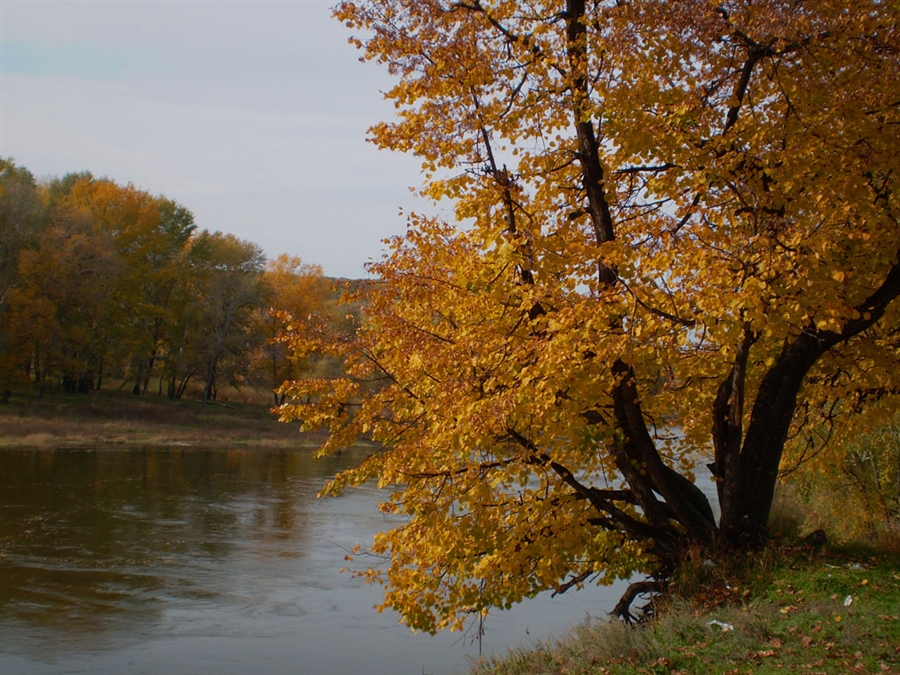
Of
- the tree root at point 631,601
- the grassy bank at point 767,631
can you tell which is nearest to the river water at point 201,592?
the tree root at point 631,601

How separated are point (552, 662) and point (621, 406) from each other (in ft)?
8.51

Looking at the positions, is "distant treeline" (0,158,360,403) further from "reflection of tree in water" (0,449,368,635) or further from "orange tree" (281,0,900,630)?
"orange tree" (281,0,900,630)

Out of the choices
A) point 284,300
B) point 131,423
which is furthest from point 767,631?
point 284,300

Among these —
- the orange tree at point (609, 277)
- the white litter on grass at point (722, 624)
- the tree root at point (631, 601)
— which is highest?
the orange tree at point (609, 277)

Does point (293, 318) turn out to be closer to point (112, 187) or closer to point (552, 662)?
point (552, 662)

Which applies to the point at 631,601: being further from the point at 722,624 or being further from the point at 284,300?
the point at 284,300

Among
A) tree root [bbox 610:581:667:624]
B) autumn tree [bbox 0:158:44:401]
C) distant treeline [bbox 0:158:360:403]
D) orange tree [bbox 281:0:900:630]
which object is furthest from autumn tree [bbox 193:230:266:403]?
tree root [bbox 610:581:667:624]

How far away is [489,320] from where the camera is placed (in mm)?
8531

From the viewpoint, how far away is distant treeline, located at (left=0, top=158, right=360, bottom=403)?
1768 inches

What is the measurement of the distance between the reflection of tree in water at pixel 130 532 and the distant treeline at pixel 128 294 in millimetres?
10369

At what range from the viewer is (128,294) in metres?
53.5

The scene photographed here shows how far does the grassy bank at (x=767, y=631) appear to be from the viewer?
6.06 meters

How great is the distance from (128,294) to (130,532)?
115 feet

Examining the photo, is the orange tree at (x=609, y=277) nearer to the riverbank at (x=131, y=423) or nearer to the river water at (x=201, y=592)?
the river water at (x=201, y=592)
